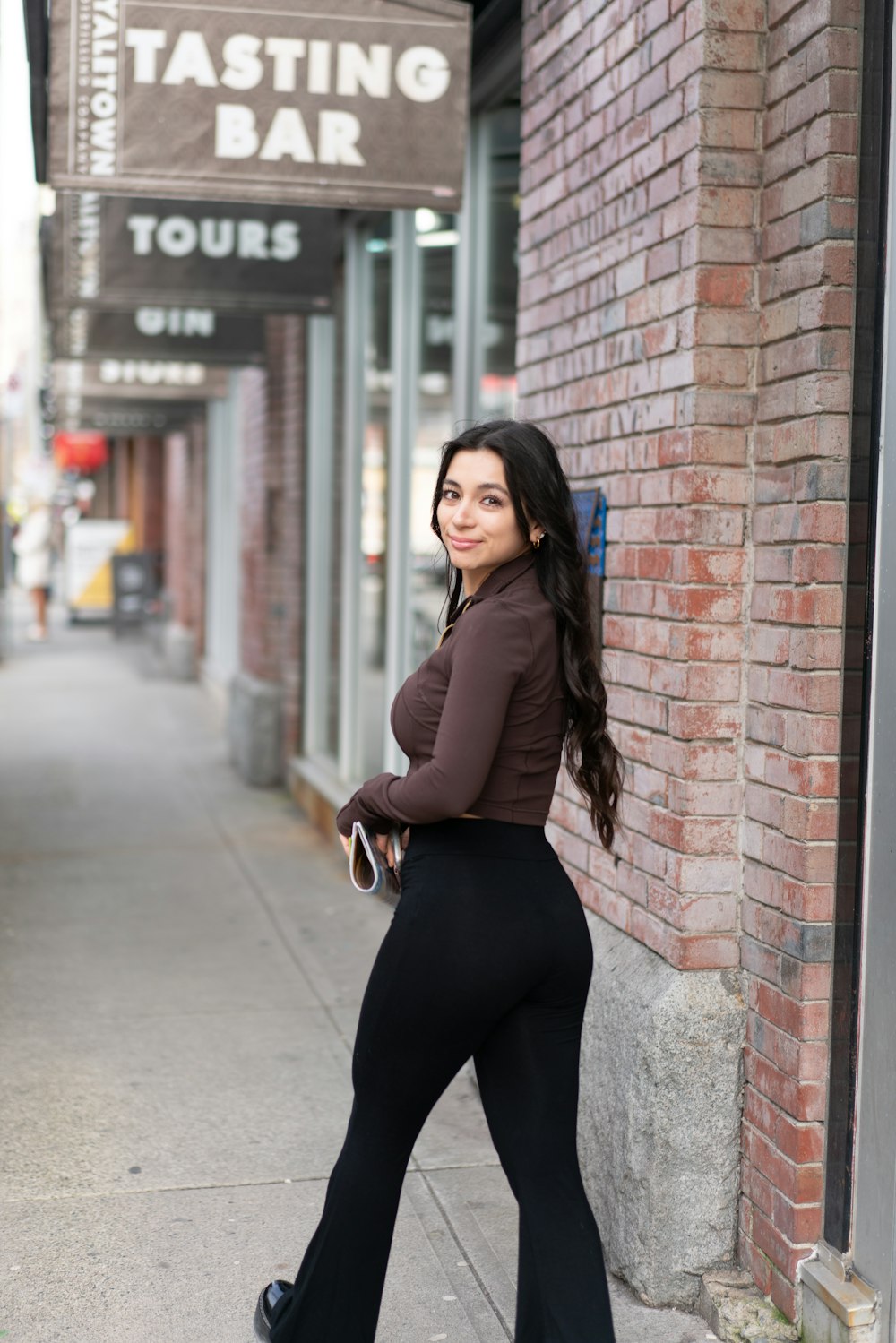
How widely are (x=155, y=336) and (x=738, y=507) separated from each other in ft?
21.6

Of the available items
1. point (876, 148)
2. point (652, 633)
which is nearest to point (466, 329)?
point (652, 633)

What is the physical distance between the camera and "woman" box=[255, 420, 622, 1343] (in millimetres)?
2451

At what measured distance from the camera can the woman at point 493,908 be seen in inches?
96.5

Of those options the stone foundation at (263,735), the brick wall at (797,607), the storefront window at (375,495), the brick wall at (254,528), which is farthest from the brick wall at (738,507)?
the brick wall at (254,528)

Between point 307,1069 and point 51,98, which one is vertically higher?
point 51,98

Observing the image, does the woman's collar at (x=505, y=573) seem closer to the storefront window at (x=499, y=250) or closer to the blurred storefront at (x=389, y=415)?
the blurred storefront at (x=389, y=415)

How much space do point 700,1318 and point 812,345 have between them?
201 cm

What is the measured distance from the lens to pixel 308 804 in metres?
8.90

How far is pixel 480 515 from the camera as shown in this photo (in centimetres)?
251

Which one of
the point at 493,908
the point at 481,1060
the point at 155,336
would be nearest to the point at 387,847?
the point at 493,908

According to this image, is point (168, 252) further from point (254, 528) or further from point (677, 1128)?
point (677, 1128)

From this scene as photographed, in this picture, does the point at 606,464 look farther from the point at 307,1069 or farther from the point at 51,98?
the point at 307,1069

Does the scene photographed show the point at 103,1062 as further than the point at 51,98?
Yes

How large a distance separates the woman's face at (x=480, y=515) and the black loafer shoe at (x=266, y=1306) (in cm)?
149
